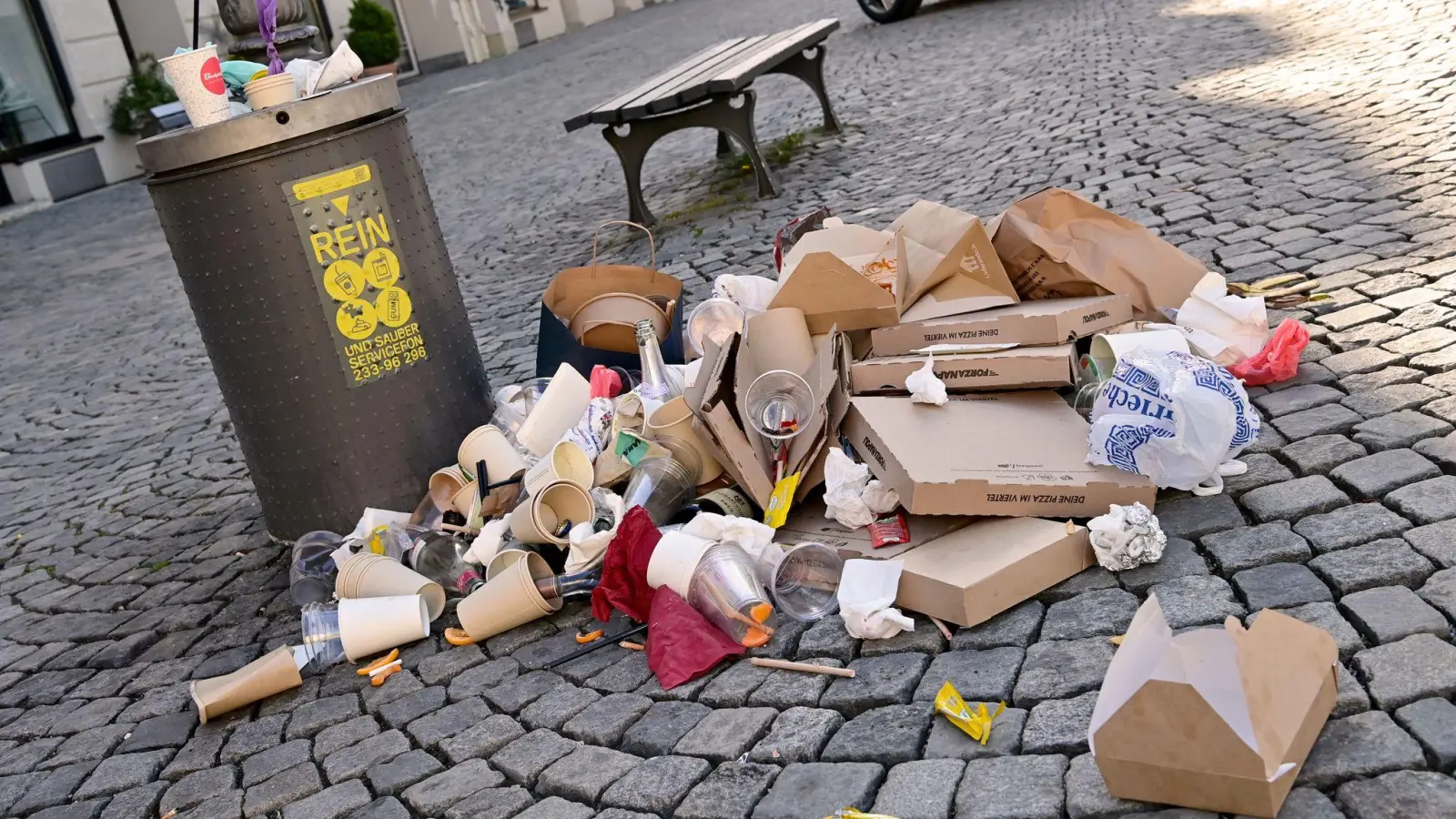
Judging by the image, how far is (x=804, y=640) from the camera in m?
2.75

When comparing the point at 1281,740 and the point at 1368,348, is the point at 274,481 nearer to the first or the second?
the point at 1281,740

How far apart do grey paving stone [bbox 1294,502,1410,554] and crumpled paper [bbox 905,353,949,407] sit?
0.87 meters

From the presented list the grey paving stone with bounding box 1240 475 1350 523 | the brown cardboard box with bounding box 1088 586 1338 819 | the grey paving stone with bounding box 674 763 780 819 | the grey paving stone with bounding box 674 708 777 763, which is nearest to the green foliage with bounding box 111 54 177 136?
the grey paving stone with bounding box 674 708 777 763

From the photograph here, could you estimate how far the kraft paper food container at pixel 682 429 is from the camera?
339 centimetres

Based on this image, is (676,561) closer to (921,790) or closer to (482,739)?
(482,739)

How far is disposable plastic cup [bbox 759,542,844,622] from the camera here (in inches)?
114

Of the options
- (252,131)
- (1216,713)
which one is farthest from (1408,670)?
(252,131)

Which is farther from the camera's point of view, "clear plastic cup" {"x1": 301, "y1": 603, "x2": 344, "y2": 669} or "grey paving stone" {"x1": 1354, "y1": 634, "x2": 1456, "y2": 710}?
"clear plastic cup" {"x1": 301, "y1": 603, "x2": 344, "y2": 669}

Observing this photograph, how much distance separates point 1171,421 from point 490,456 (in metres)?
1.94

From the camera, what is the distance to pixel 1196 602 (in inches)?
97.8

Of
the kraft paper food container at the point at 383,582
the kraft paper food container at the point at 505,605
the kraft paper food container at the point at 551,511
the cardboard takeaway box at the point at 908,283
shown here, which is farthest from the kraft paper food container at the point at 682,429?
the kraft paper food container at the point at 383,582

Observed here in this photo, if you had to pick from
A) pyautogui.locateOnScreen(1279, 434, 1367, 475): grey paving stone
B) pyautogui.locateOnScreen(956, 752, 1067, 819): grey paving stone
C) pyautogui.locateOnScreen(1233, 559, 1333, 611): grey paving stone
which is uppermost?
pyautogui.locateOnScreen(1279, 434, 1367, 475): grey paving stone

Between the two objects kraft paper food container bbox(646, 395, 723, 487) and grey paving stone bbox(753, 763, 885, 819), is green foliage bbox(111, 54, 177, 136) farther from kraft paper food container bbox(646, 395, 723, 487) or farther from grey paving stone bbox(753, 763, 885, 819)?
grey paving stone bbox(753, 763, 885, 819)

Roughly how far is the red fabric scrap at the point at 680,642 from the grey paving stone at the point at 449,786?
0.42 meters
